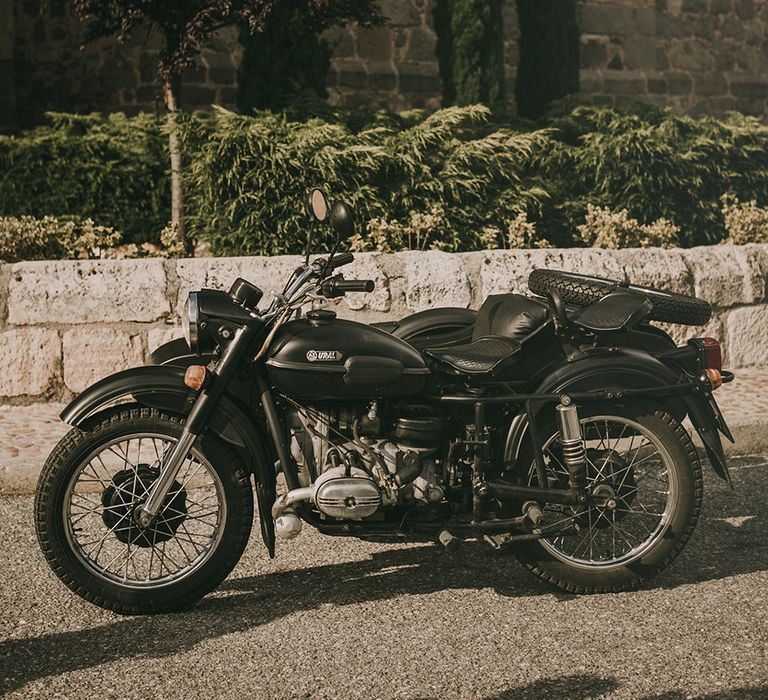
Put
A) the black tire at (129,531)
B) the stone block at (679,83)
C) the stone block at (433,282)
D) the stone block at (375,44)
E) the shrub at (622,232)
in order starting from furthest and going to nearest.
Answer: the stone block at (679,83), the stone block at (375,44), the shrub at (622,232), the stone block at (433,282), the black tire at (129,531)

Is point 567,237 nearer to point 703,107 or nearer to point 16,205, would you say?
point 16,205

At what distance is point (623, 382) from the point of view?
415 cm

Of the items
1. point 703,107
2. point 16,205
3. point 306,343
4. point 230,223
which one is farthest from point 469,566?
point 703,107

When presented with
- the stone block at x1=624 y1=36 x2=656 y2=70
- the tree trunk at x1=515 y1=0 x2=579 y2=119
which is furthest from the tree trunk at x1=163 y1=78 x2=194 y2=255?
the stone block at x1=624 y1=36 x2=656 y2=70

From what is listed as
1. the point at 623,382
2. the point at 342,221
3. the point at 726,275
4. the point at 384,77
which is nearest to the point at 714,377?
the point at 623,382

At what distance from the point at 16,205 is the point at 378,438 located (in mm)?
7200

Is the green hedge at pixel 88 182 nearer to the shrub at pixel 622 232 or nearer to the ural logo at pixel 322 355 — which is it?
the shrub at pixel 622 232

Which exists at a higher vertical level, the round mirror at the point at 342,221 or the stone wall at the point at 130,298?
the round mirror at the point at 342,221

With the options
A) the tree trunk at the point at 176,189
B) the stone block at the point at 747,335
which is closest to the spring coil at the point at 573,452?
the stone block at the point at 747,335

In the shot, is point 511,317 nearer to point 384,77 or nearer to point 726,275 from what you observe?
point 726,275

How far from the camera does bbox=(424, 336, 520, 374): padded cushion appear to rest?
13.0ft

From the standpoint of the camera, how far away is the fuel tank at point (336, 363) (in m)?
3.84

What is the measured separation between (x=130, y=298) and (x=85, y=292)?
0.26 metres

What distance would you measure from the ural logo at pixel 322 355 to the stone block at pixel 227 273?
2.92 meters
